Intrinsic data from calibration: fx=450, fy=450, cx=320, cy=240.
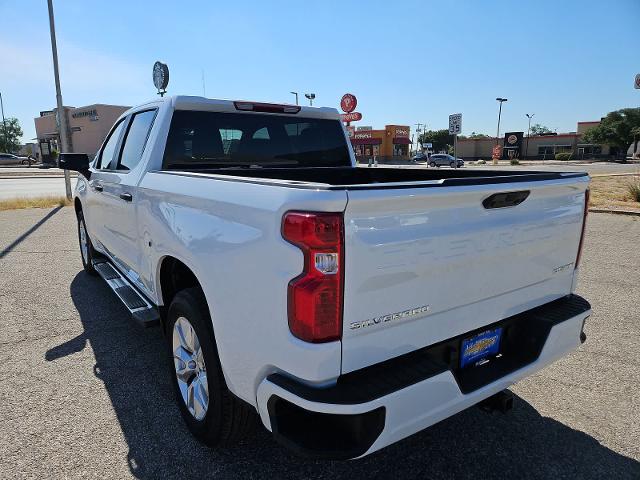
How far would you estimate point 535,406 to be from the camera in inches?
118

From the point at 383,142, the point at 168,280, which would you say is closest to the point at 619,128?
the point at 383,142

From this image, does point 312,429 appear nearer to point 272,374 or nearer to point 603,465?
point 272,374

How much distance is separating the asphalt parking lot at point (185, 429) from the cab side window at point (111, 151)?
1535 millimetres

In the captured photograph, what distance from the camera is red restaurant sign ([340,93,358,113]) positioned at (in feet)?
79.5

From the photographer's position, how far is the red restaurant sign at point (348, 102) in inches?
954

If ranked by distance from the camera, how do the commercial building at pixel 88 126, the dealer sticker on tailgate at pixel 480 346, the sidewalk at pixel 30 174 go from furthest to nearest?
1. the commercial building at pixel 88 126
2. the sidewalk at pixel 30 174
3. the dealer sticker on tailgate at pixel 480 346

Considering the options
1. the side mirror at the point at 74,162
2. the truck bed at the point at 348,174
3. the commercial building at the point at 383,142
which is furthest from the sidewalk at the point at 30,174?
the commercial building at the point at 383,142

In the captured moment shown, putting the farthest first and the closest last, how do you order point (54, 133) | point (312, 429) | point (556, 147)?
1. point (556, 147)
2. point (54, 133)
3. point (312, 429)

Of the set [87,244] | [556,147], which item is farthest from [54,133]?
[556,147]

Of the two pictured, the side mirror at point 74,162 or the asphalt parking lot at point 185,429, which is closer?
the asphalt parking lot at point 185,429

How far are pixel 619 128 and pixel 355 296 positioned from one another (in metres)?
80.0

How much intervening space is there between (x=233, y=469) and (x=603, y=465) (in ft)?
6.49

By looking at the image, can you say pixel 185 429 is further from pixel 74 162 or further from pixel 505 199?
pixel 74 162

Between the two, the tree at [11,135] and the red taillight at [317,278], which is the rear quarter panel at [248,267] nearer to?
A: the red taillight at [317,278]
